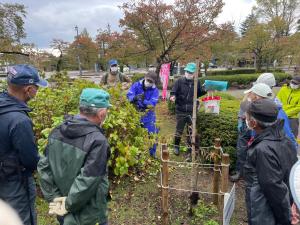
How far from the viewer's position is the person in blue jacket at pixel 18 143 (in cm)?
234

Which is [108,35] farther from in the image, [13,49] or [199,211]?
[199,211]

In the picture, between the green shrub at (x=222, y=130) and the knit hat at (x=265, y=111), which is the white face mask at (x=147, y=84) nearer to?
the green shrub at (x=222, y=130)

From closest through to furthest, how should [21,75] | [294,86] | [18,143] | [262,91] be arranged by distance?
[18,143] < [21,75] < [262,91] < [294,86]

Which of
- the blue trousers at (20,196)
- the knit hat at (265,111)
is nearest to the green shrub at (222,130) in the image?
the knit hat at (265,111)

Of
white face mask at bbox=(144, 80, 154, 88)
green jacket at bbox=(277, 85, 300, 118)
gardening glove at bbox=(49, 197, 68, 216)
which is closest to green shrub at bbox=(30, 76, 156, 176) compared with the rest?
white face mask at bbox=(144, 80, 154, 88)

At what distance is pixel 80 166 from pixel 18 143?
0.56 metres

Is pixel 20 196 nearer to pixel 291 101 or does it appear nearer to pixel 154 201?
pixel 154 201

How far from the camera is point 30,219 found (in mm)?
2709

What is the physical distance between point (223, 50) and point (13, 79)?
2594 cm

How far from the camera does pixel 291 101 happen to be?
18.2 feet

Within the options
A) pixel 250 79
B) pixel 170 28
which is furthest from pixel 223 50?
pixel 170 28

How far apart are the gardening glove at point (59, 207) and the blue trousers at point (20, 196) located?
42cm

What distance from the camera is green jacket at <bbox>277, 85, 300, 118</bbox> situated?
5496 mm

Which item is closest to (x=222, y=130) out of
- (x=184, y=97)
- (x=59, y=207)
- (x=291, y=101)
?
(x=184, y=97)
